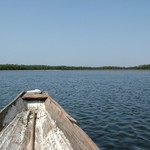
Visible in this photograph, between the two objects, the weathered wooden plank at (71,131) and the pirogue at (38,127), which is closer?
the weathered wooden plank at (71,131)

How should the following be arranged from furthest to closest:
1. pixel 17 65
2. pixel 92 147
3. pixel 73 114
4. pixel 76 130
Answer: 1. pixel 17 65
2. pixel 73 114
3. pixel 76 130
4. pixel 92 147

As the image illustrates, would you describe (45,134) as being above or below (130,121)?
above

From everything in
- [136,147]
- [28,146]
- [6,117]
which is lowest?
[136,147]

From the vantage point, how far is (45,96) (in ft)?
34.0

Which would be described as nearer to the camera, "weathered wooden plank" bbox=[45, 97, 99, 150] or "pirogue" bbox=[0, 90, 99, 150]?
→ "weathered wooden plank" bbox=[45, 97, 99, 150]

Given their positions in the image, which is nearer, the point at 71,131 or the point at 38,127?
the point at 71,131

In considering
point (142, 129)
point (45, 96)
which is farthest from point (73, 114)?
point (45, 96)

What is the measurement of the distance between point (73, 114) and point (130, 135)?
16.8 feet

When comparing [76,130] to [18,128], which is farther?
[18,128]

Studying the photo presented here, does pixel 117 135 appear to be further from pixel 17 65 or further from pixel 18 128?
pixel 17 65

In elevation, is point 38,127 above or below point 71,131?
below

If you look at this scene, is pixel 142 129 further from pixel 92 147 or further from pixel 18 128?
pixel 92 147

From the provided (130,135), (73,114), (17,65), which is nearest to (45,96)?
(130,135)

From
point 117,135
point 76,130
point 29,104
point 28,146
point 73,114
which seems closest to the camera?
point 76,130
